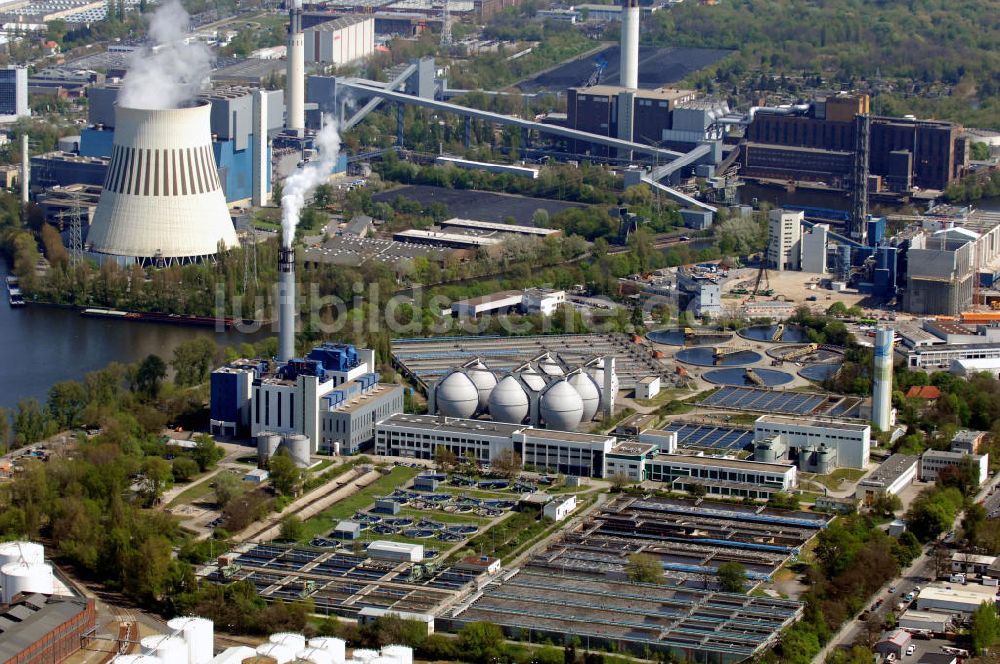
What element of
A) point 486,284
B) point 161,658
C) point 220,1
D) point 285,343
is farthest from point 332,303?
point 220,1

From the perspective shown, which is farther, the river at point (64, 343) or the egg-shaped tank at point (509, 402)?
the river at point (64, 343)

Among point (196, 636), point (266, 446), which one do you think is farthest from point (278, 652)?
point (266, 446)

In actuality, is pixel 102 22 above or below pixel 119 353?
above

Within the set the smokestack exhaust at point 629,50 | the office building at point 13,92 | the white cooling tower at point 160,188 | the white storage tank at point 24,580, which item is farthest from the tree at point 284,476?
the smokestack exhaust at point 629,50

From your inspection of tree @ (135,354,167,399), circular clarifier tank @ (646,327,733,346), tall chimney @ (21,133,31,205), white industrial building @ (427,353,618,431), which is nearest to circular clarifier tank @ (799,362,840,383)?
circular clarifier tank @ (646,327,733,346)

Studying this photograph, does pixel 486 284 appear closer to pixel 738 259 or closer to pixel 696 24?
pixel 738 259

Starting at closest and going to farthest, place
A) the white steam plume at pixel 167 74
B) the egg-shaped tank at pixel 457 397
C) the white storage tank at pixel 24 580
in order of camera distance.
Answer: the white storage tank at pixel 24 580 → the egg-shaped tank at pixel 457 397 → the white steam plume at pixel 167 74

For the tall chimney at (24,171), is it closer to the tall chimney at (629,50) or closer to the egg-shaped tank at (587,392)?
the egg-shaped tank at (587,392)

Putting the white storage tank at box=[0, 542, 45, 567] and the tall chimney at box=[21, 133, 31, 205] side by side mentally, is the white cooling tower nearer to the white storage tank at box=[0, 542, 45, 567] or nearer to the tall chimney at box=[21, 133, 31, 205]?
the tall chimney at box=[21, 133, 31, 205]
